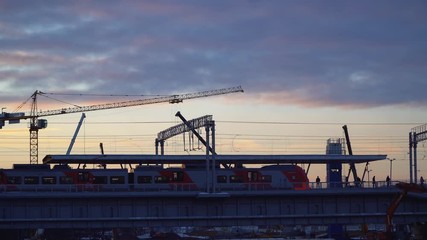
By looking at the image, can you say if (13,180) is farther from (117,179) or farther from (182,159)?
(182,159)

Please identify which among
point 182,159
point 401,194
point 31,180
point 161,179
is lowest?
point 401,194

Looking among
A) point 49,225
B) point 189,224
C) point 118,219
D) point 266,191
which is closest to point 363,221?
point 266,191

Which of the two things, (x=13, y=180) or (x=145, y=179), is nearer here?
(x=13, y=180)

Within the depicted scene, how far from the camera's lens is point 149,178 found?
109 metres

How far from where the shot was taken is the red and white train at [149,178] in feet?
340

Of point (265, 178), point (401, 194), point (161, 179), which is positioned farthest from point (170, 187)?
point (401, 194)

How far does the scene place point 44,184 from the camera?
343 ft

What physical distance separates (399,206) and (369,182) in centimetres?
544

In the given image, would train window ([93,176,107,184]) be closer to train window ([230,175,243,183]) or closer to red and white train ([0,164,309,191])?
red and white train ([0,164,309,191])

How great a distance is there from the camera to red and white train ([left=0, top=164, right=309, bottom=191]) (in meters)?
104

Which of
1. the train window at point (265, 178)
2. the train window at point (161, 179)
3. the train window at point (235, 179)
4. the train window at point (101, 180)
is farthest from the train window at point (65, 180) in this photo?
the train window at point (265, 178)

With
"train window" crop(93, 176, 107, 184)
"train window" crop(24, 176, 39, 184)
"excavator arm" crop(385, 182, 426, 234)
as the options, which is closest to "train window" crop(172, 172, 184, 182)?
"train window" crop(93, 176, 107, 184)

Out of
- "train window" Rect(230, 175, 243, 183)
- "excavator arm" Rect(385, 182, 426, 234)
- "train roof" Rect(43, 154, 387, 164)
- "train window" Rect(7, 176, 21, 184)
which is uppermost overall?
"train roof" Rect(43, 154, 387, 164)

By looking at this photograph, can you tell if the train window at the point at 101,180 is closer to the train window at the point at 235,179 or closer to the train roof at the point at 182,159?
the train roof at the point at 182,159
